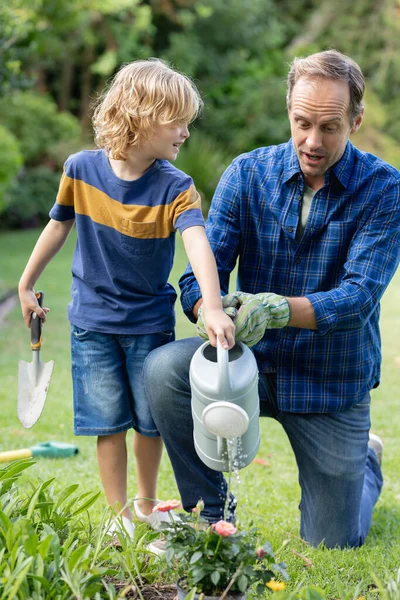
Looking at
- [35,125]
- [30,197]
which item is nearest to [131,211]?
[30,197]

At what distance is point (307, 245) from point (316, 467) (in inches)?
28.8

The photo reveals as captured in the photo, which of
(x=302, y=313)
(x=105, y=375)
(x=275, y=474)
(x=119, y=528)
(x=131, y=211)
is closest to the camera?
(x=119, y=528)

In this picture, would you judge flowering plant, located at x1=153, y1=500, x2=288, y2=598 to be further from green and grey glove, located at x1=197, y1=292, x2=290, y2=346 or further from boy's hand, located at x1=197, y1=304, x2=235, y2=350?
green and grey glove, located at x1=197, y1=292, x2=290, y2=346

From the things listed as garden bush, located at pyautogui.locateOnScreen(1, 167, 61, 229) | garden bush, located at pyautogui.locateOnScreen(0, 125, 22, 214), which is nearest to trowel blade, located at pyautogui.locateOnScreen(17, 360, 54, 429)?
garden bush, located at pyautogui.locateOnScreen(0, 125, 22, 214)

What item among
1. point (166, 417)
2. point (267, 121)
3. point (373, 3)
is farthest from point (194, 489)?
point (373, 3)

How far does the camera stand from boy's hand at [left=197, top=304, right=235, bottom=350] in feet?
6.68

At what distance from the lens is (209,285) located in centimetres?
223

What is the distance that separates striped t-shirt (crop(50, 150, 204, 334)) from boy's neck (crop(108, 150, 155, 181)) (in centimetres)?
2

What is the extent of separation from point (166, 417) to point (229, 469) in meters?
0.56

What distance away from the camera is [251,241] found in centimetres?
279

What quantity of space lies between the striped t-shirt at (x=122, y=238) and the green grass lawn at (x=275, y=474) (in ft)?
2.27

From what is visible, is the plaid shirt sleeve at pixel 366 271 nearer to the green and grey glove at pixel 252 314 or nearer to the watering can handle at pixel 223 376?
the green and grey glove at pixel 252 314

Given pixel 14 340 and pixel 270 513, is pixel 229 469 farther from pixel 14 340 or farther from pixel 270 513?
pixel 14 340

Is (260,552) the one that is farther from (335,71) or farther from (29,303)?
(335,71)
